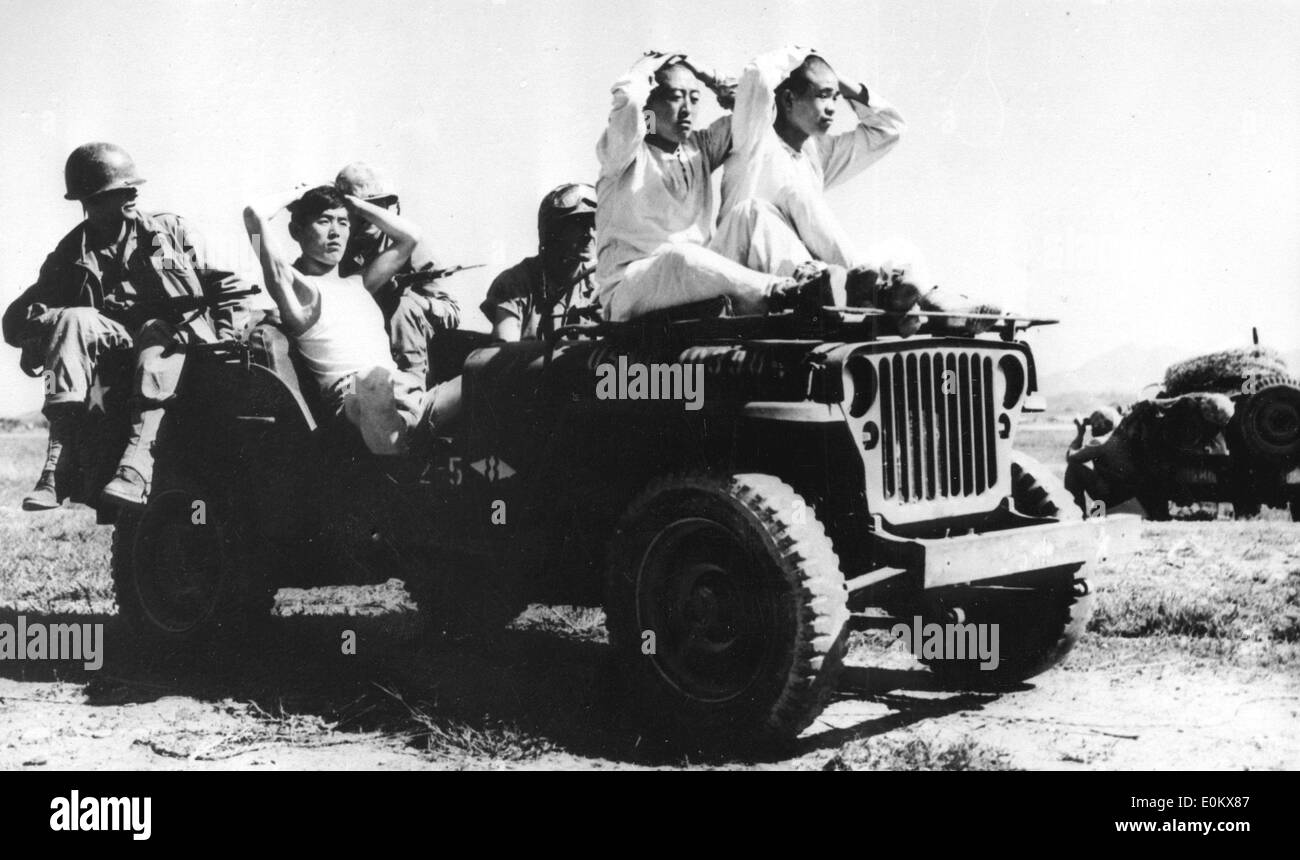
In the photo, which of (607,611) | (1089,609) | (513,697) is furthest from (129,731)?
(1089,609)

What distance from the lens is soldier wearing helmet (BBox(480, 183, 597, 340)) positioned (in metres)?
7.32

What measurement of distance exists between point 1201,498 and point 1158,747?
602cm

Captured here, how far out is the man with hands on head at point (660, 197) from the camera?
490 cm

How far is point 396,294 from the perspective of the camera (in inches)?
277

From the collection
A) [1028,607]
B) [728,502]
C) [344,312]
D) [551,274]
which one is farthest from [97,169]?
[1028,607]

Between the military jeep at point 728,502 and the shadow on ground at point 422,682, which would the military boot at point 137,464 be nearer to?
the military jeep at point 728,502

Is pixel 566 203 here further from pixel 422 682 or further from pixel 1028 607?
pixel 1028 607

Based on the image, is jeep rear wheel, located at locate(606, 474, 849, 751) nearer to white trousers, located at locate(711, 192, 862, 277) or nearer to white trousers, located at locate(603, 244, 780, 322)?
white trousers, located at locate(603, 244, 780, 322)

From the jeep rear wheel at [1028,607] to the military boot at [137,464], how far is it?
4.05 meters

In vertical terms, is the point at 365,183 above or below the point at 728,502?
above

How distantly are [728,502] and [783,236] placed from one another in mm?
1237

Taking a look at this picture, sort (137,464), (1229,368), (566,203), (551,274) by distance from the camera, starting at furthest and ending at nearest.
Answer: (1229,368) → (551,274) → (566,203) → (137,464)

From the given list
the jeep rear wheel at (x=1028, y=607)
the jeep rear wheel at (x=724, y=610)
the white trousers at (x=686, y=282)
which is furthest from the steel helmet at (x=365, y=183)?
the jeep rear wheel at (x=1028, y=607)

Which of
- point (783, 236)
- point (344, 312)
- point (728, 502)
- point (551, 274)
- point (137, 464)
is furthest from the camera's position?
point (551, 274)
